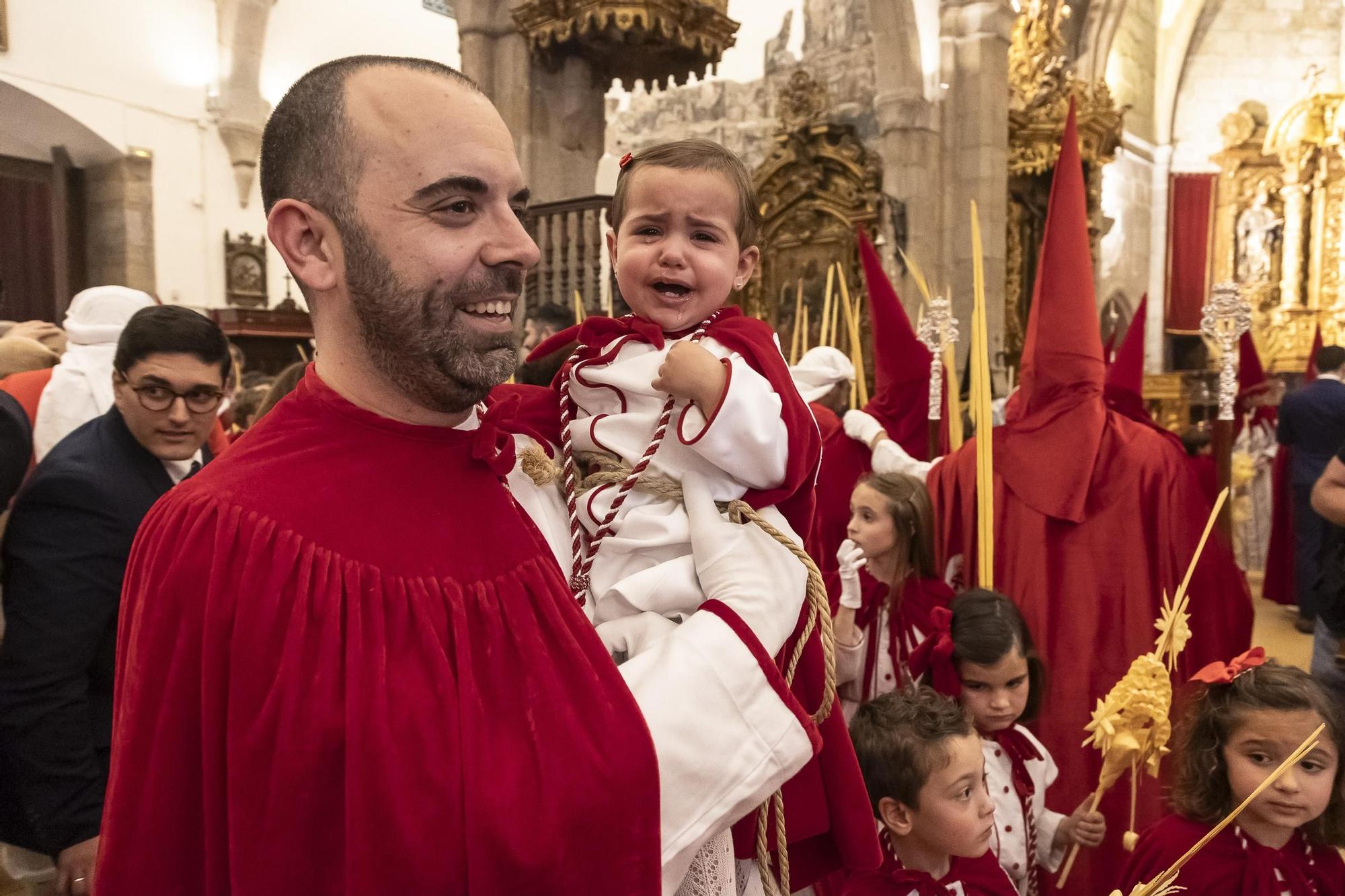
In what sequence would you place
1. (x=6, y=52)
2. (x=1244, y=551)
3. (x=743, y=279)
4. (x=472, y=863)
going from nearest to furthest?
(x=472, y=863)
(x=743, y=279)
(x=1244, y=551)
(x=6, y=52)

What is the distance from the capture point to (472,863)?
935 millimetres

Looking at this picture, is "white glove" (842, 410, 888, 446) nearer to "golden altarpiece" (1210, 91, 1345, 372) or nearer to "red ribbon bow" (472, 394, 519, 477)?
"red ribbon bow" (472, 394, 519, 477)

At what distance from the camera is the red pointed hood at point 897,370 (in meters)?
3.98

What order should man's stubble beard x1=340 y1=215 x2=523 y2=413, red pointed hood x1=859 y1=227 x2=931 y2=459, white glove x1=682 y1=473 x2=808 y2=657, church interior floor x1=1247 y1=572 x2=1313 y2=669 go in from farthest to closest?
church interior floor x1=1247 y1=572 x2=1313 y2=669 → red pointed hood x1=859 y1=227 x2=931 y2=459 → white glove x1=682 y1=473 x2=808 y2=657 → man's stubble beard x1=340 y1=215 x2=523 y2=413

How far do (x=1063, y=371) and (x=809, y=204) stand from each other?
9.07 metres

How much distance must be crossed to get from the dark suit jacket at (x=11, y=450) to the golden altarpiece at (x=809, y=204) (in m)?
9.49

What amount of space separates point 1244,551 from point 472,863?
32.4 ft

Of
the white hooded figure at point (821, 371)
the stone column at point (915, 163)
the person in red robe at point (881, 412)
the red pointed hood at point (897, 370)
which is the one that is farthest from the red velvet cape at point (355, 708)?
the stone column at point (915, 163)

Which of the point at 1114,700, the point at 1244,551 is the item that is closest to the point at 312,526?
the point at 1114,700

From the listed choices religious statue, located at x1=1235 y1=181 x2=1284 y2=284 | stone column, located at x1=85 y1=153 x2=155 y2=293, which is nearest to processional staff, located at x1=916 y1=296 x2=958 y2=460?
stone column, located at x1=85 y1=153 x2=155 y2=293

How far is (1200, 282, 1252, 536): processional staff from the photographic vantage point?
127 inches

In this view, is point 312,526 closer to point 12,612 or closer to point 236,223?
point 12,612

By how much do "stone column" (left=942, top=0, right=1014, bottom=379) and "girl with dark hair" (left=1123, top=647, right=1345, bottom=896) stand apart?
8.03 meters

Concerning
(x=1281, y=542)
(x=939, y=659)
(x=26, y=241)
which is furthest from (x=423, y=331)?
(x=26, y=241)
